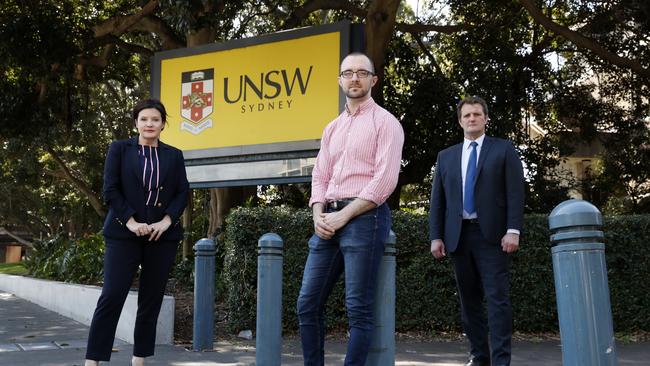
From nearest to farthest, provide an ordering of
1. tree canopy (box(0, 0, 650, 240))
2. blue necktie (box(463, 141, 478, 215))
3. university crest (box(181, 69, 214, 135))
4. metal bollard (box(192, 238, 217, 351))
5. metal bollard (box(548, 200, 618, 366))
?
metal bollard (box(548, 200, 618, 366)), blue necktie (box(463, 141, 478, 215)), metal bollard (box(192, 238, 217, 351)), university crest (box(181, 69, 214, 135)), tree canopy (box(0, 0, 650, 240))

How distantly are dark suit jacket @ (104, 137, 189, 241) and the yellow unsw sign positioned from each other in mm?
4795

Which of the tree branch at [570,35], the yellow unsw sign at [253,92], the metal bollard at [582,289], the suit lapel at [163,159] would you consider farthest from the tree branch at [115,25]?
the metal bollard at [582,289]

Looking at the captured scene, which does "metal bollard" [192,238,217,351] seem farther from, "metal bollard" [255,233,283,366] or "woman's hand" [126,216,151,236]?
"woman's hand" [126,216,151,236]

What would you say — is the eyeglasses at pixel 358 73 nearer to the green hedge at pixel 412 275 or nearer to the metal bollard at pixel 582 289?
the metal bollard at pixel 582 289

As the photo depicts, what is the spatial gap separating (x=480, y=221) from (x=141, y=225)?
7.27 ft

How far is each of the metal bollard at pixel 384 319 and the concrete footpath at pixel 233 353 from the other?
6.51ft

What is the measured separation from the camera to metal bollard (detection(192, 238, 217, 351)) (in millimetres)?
6418

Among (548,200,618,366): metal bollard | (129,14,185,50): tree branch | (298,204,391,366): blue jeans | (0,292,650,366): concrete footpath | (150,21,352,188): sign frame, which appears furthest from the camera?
(129,14,185,50): tree branch

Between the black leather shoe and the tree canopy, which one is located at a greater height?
the tree canopy

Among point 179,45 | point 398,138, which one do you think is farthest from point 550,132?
point 398,138

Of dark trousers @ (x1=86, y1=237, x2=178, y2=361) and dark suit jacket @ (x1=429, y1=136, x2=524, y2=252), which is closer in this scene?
dark trousers @ (x1=86, y1=237, x2=178, y2=361)

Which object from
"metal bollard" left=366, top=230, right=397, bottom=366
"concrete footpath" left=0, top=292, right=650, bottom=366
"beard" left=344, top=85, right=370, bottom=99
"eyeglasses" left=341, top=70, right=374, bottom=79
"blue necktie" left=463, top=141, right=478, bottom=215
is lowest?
"concrete footpath" left=0, top=292, right=650, bottom=366

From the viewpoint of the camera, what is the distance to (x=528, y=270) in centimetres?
762

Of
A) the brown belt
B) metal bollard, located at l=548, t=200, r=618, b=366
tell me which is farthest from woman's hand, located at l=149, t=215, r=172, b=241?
metal bollard, located at l=548, t=200, r=618, b=366
